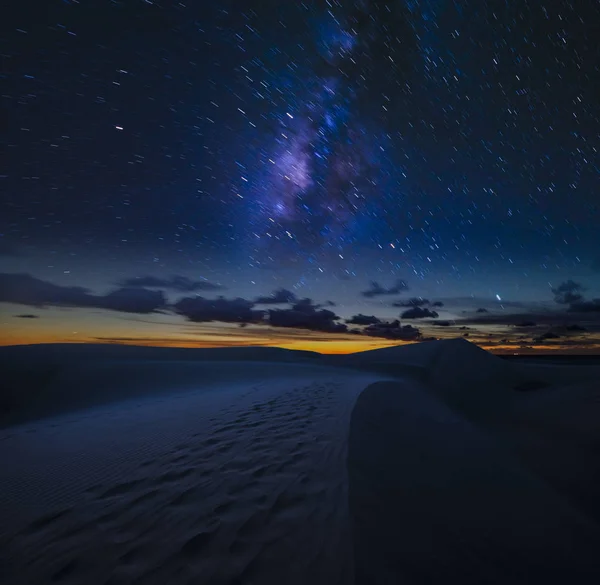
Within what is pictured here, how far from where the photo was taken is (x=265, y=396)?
1062 centimetres

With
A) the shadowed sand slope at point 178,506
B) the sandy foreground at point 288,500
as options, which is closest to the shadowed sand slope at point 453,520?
the sandy foreground at point 288,500

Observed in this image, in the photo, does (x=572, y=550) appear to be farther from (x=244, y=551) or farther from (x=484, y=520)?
(x=244, y=551)

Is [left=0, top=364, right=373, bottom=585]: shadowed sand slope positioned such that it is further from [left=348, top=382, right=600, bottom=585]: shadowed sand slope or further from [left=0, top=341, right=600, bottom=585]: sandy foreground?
[left=348, top=382, right=600, bottom=585]: shadowed sand slope

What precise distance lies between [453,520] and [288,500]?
2.05m

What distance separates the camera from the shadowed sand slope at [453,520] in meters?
3.02

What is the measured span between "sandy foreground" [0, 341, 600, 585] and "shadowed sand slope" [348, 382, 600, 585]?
0.08 ft

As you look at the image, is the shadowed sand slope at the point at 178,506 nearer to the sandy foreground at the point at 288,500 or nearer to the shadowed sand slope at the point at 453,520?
the sandy foreground at the point at 288,500

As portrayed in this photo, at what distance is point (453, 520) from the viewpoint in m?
3.89

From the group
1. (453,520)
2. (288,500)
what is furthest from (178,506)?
(453,520)

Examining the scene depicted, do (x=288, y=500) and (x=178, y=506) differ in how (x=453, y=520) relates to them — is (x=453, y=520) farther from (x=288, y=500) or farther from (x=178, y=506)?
(x=178, y=506)

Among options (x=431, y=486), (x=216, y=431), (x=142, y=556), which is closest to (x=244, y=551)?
(x=142, y=556)

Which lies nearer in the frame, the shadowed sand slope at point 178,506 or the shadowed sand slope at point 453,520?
the shadowed sand slope at point 178,506

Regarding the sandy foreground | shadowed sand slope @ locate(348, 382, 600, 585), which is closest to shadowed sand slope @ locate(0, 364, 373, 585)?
the sandy foreground

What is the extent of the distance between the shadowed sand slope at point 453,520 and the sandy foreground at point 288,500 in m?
0.02
